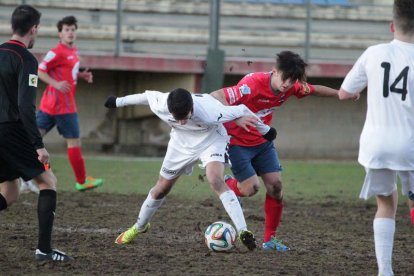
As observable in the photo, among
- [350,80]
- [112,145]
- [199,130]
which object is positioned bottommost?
[112,145]

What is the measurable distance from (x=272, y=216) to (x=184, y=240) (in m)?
0.91

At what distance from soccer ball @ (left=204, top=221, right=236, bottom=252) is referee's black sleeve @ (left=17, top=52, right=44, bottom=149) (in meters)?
1.79

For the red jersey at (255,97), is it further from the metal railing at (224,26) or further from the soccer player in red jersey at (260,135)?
the metal railing at (224,26)

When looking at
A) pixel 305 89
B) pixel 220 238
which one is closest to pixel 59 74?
pixel 305 89

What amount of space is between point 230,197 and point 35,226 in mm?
2559

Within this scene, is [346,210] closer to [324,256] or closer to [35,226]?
[324,256]

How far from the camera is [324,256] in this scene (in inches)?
315

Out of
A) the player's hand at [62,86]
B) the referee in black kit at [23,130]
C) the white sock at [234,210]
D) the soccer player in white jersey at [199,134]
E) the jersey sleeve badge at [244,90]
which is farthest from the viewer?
the player's hand at [62,86]

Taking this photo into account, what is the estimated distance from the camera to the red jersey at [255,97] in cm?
835

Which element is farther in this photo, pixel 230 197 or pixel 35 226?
pixel 35 226

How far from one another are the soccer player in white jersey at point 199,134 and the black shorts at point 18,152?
1.14 m

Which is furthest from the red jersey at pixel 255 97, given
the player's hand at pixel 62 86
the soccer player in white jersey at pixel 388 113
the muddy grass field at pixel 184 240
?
the player's hand at pixel 62 86

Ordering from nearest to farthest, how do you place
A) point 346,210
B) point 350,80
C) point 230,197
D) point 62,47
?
point 350,80 < point 230,197 < point 346,210 < point 62,47

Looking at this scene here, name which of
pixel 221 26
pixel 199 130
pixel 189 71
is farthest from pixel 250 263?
pixel 221 26
